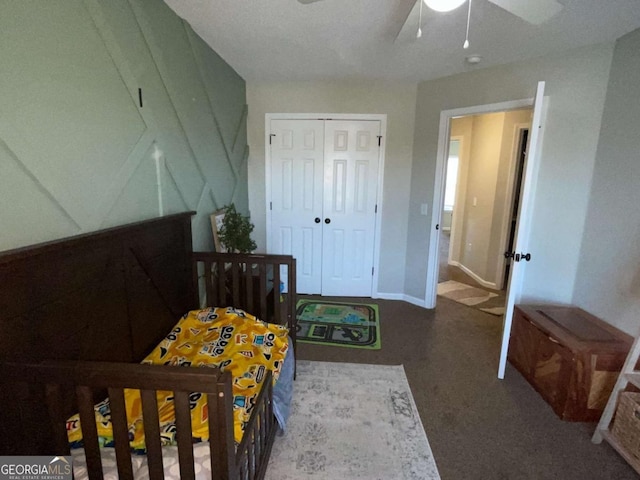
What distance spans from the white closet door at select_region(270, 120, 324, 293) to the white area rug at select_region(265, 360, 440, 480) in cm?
162

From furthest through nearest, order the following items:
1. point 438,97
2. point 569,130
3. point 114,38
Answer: point 438,97, point 569,130, point 114,38

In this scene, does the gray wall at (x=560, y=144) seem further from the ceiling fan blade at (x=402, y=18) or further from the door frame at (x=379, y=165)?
the ceiling fan blade at (x=402, y=18)

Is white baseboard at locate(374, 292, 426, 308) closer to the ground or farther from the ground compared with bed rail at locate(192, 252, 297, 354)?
closer to the ground

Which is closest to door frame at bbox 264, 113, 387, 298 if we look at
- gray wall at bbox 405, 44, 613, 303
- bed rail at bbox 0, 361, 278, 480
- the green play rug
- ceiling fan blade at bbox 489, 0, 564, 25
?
the green play rug

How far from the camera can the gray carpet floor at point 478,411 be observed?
62.3 inches

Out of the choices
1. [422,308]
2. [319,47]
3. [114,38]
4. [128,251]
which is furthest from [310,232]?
[114,38]

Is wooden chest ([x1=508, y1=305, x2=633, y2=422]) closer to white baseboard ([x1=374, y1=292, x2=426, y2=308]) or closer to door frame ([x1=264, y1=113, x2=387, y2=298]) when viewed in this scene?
white baseboard ([x1=374, y1=292, x2=426, y2=308])

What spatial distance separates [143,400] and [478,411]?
1927 millimetres

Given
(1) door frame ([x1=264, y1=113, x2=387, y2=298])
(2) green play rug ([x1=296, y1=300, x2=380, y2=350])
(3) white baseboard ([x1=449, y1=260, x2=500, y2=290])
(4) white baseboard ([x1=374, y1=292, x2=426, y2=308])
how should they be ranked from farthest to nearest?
(3) white baseboard ([x1=449, y1=260, x2=500, y2=290]) < (4) white baseboard ([x1=374, y1=292, x2=426, y2=308]) < (1) door frame ([x1=264, y1=113, x2=387, y2=298]) < (2) green play rug ([x1=296, y1=300, x2=380, y2=350])

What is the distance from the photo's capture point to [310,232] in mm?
3730

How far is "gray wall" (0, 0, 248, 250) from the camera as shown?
3.50 ft

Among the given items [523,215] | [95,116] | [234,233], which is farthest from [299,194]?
[95,116]

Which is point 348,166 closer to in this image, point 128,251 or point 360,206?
point 360,206

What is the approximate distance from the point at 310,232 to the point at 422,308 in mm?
1534
